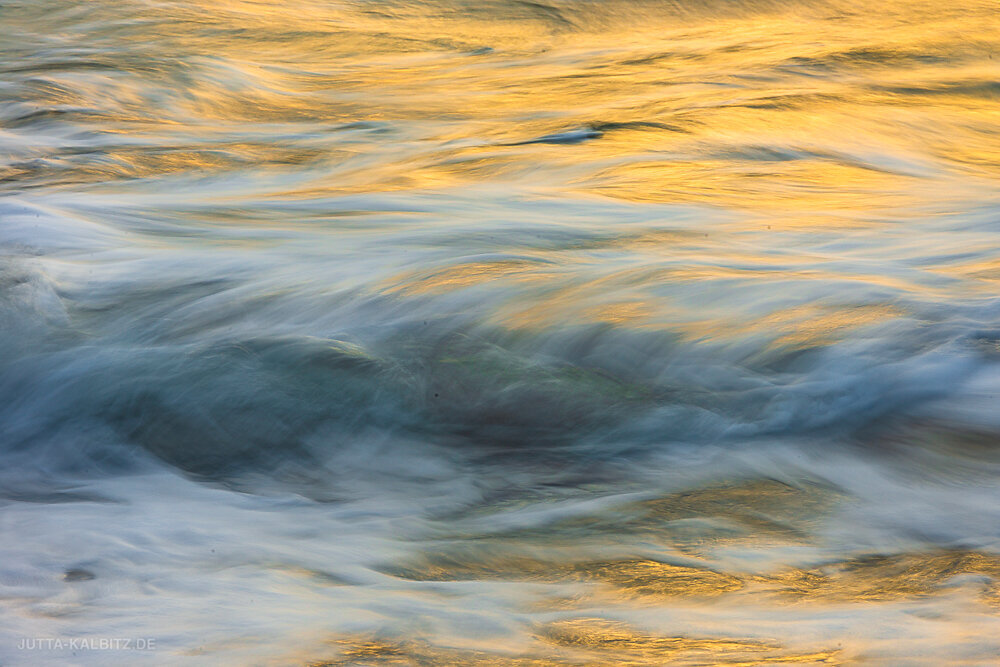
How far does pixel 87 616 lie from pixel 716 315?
157 centimetres

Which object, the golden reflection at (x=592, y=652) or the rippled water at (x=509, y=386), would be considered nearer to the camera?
the golden reflection at (x=592, y=652)

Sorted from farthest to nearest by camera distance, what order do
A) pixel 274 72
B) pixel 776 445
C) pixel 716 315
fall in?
1. pixel 274 72
2. pixel 716 315
3. pixel 776 445

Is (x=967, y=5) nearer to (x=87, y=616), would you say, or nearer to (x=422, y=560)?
(x=422, y=560)

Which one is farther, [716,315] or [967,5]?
[967,5]

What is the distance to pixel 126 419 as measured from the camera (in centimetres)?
234

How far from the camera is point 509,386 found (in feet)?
7.71

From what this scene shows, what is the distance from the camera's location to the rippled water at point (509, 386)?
164 cm

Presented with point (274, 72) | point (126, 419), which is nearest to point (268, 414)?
point (126, 419)

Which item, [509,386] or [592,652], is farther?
[509,386]

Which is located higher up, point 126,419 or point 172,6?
point 172,6

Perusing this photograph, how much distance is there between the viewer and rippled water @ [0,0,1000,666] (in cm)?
164

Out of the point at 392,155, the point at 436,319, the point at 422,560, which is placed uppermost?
the point at 392,155

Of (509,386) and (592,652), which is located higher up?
(509,386)

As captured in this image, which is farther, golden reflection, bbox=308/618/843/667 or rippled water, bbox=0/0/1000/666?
rippled water, bbox=0/0/1000/666
